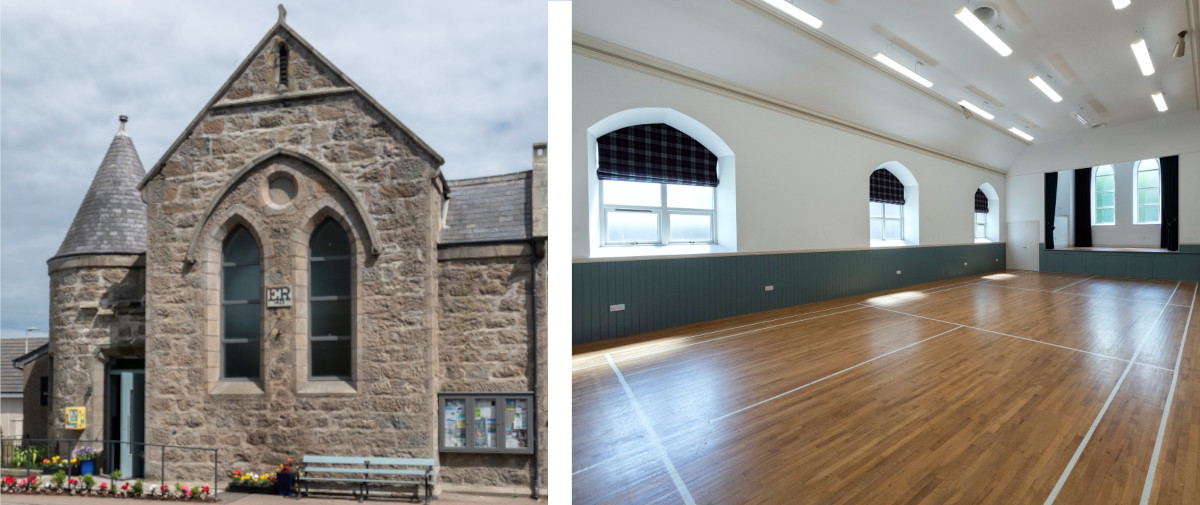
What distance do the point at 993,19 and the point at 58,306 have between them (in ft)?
21.7

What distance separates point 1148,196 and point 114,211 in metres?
16.4

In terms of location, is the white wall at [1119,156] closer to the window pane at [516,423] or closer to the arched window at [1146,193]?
the arched window at [1146,193]

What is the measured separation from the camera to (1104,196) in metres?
10.7

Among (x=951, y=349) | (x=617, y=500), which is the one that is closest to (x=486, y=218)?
(x=617, y=500)

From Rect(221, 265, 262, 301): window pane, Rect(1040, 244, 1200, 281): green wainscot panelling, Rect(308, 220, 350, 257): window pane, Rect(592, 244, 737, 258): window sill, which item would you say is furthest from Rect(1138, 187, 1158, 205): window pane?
Rect(221, 265, 262, 301): window pane

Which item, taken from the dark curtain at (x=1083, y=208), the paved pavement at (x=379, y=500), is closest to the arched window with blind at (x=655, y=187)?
the paved pavement at (x=379, y=500)

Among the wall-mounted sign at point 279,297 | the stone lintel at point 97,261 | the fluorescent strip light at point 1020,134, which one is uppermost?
the fluorescent strip light at point 1020,134

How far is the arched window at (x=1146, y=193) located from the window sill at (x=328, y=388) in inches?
591

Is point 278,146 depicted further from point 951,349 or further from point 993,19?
point 993,19

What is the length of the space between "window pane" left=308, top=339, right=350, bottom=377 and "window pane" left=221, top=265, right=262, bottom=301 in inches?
18.8

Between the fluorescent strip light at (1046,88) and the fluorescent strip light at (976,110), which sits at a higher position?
the fluorescent strip light at (976,110)

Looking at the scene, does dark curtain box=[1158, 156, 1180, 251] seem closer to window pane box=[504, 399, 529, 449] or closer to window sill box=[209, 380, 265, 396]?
window pane box=[504, 399, 529, 449]

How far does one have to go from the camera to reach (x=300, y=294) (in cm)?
265

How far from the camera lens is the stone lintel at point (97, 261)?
6.93ft
